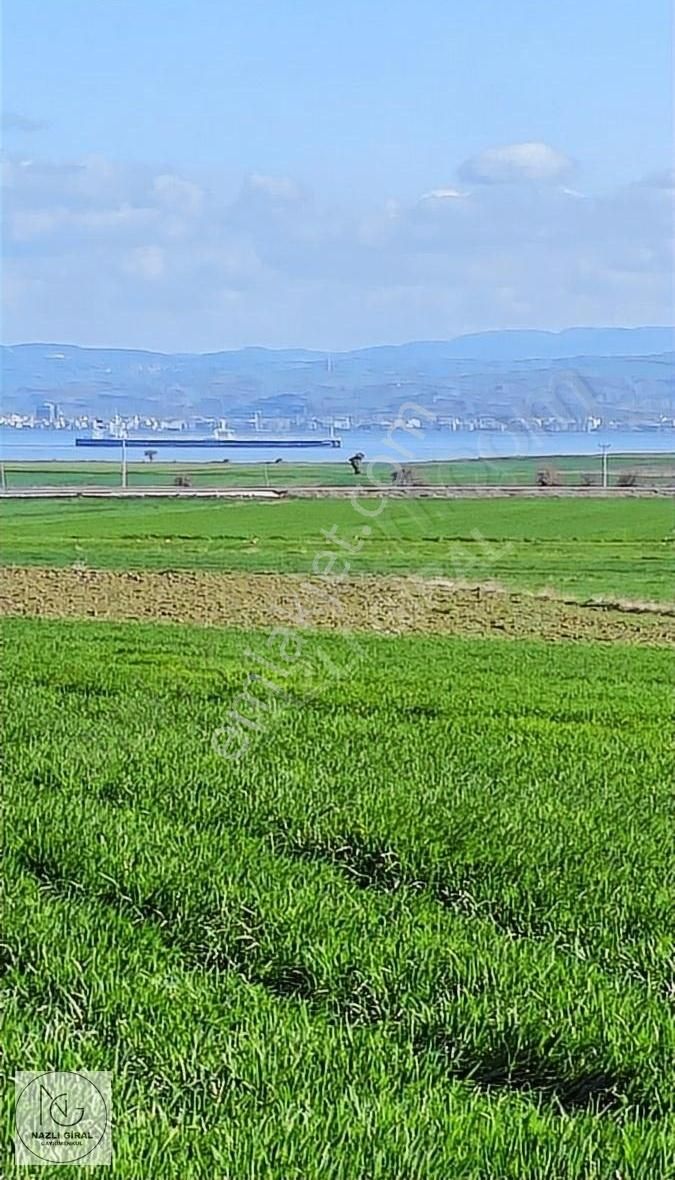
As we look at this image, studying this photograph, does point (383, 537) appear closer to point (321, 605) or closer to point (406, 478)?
point (406, 478)

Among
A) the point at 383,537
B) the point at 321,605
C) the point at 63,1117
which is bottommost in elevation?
the point at 321,605

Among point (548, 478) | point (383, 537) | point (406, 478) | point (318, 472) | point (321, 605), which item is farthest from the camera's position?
point (318, 472)

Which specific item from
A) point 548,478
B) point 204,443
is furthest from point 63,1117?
point 204,443

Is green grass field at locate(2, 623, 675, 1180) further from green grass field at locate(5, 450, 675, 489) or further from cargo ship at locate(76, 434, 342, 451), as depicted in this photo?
cargo ship at locate(76, 434, 342, 451)

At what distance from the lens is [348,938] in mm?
4266

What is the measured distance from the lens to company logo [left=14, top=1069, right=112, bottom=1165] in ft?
9.43

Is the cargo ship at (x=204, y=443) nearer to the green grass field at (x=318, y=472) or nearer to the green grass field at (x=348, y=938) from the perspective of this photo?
the green grass field at (x=318, y=472)

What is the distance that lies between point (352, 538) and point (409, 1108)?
83.3 ft

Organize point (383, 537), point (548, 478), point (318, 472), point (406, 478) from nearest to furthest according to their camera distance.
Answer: point (383, 537), point (406, 478), point (548, 478), point (318, 472)

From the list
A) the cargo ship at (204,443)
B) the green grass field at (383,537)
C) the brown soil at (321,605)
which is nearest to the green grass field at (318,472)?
the cargo ship at (204,443)

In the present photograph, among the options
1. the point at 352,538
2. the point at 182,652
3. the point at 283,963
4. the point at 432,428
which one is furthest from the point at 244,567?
the point at 283,963

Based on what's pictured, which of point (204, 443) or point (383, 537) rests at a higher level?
point (204, 443)

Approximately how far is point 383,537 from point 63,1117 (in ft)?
87.2

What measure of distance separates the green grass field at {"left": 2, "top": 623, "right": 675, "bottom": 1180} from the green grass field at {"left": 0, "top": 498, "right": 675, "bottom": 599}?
11.8 m
